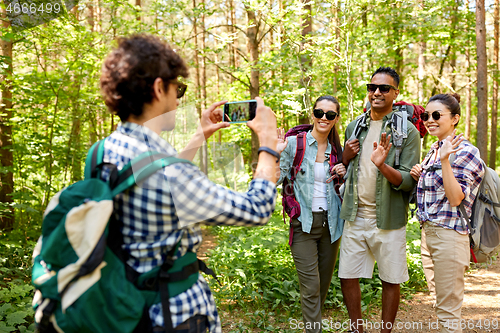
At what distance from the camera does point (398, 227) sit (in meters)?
3.12

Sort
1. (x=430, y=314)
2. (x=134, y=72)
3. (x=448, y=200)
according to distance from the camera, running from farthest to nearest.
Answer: (x=430, y=314) < (x=448, y=200) < (x=134, y=72)

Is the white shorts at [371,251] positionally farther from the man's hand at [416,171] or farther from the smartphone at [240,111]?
the smartphone at [240,111]

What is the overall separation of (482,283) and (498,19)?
10.1 m

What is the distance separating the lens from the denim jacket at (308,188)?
3.29 metres

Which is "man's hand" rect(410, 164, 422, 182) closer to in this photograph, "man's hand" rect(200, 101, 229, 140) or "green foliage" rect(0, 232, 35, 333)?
"man's hand" rect(200, 101, 229, 140)

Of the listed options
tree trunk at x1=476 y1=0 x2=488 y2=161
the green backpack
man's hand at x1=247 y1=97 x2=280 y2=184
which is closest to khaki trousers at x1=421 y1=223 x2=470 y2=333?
man's hand at x1=247 y1=97 x2=280 y2=184

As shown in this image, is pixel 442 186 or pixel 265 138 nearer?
pixel 265 138

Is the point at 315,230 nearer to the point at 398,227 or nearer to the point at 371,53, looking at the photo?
the point at 398,227

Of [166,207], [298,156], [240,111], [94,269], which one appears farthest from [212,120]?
[298,156]

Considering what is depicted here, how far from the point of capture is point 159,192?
1251mm

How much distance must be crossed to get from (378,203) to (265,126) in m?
2.05

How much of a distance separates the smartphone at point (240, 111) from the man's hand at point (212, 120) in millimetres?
37

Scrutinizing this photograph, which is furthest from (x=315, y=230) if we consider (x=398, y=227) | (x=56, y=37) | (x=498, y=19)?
(x=498, y=19)

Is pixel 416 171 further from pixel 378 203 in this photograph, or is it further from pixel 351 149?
pixel 351 149
